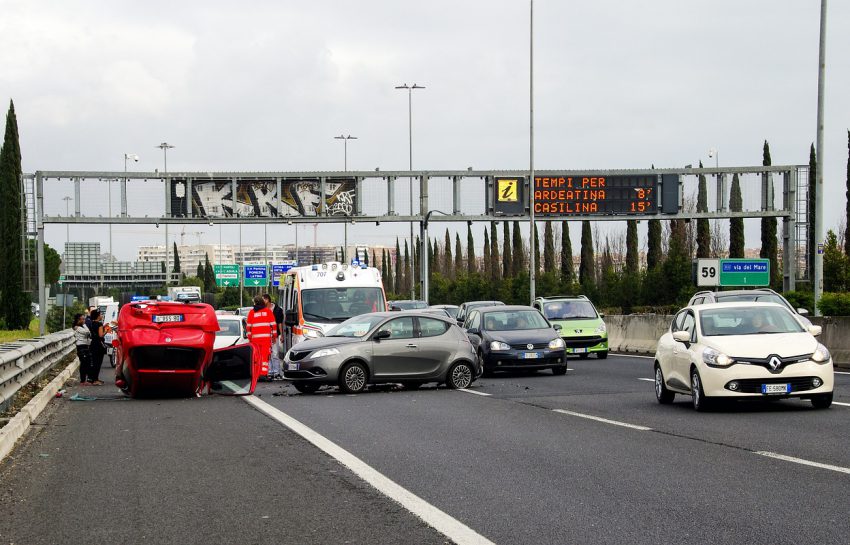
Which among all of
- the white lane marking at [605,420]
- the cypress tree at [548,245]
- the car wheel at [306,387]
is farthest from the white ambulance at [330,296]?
the cypress tree at [548,245]

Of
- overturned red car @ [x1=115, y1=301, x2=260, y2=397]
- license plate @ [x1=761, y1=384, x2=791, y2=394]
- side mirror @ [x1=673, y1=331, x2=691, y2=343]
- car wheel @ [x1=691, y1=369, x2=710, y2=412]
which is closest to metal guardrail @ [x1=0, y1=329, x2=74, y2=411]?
overturned red car @ [x1=115, y1=301, x2=260, y2=397]

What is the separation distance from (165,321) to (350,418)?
16.2ft

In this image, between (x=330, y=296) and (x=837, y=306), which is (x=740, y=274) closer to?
(x=837, y=306)

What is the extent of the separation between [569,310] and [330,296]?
7.92 metres

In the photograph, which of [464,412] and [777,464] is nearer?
[777,464]

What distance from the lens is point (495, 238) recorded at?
114 m

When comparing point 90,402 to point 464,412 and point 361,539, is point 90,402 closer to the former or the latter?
point 464,412


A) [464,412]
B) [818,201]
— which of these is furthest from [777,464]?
[818,201]

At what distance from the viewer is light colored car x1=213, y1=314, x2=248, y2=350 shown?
27.2 m

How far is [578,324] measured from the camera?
107 feet

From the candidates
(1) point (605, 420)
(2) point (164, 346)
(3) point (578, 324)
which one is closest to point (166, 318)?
(2) point (164, 346)

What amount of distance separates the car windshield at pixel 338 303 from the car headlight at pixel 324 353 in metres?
6.38

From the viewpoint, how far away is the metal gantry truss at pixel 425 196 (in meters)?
47.1

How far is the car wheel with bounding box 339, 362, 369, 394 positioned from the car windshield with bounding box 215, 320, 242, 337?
7.23 metres
